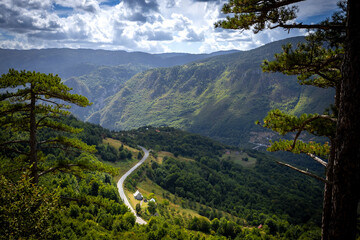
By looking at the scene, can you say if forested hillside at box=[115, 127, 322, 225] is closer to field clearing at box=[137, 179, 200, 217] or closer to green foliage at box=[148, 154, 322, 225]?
green foliage at box=[148, 154, 322, 225]

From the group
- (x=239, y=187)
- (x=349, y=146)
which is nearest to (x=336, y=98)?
(x=349, y=146)

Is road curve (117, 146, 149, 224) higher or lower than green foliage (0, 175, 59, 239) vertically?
lower

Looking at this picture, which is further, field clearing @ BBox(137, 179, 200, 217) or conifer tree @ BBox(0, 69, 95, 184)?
field clearing @ BBox(137, 179, 200, 217)

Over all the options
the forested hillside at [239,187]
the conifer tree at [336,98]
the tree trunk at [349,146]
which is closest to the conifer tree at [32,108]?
the conifer tree at [336,98]

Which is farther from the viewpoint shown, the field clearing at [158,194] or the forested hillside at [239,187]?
the forested hillside at [239,187]

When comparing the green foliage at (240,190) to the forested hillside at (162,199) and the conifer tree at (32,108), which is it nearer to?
the forested hillside at (162,199)

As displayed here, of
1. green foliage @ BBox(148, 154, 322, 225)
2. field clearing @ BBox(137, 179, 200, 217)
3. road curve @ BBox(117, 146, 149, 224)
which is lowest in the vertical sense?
green foliage @ BBox(148, 154, 322, 225)

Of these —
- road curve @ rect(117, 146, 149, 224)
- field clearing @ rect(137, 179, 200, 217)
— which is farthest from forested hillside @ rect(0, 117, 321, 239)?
road curve @ rect(117, 146, 149, 224)
